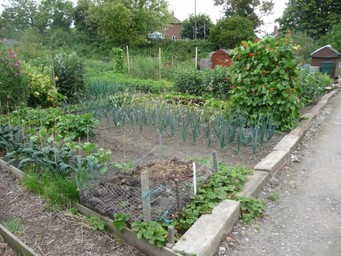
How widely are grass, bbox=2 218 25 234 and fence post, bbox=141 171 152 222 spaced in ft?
3.83

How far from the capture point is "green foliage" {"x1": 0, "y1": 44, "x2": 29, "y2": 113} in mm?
5914

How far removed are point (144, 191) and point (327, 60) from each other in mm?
11718

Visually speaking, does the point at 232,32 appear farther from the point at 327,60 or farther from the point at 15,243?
the point at 15,243

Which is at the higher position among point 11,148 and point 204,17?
point 204,17

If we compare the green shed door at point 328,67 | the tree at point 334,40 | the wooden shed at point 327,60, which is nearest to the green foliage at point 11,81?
the wooden shed at point 327,60

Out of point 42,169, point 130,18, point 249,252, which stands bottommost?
point 249,252

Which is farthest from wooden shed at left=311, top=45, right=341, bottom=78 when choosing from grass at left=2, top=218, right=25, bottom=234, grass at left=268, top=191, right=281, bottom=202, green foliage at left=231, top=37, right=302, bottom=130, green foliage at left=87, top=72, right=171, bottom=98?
grass at left=2, top=218, right=25, bottom=234

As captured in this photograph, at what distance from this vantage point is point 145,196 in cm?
232

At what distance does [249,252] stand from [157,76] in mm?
10737

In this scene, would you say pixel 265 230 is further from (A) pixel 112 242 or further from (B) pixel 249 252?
(A) pixel 112 242

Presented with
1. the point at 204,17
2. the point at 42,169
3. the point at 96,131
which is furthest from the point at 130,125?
the point at 204,17

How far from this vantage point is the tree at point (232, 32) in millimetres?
24438

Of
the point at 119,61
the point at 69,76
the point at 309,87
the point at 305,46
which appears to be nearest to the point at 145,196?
the point at 69,76

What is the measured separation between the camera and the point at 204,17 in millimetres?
35375
